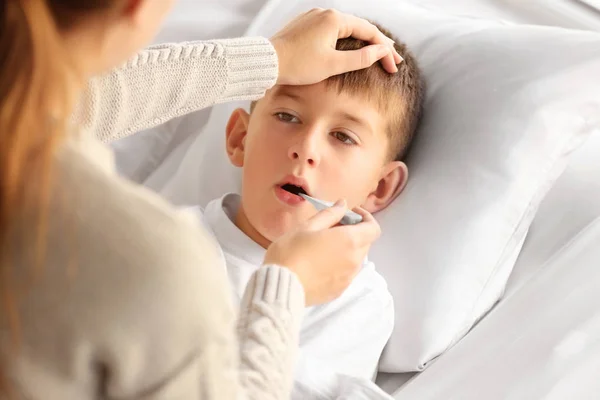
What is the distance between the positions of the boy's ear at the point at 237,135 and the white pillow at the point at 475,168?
0.26m

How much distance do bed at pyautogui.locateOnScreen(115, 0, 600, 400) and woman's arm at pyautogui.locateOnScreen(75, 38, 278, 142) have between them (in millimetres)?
462

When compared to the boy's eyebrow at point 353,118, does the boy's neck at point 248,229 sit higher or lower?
lower

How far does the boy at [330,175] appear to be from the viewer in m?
1.12

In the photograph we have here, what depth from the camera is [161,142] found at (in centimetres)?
155

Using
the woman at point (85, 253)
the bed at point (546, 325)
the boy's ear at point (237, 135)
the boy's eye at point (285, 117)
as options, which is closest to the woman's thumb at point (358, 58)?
the boy's eye at point (285, 117)

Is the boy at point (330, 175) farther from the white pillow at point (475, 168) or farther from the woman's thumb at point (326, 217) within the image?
the woman's thumb at point (326, 217)

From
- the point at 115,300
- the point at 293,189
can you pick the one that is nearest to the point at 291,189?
the point at 293,189

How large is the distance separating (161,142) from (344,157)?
0.53 meters

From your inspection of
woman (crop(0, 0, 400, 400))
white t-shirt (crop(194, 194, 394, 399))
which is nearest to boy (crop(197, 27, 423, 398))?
white t-shirt (crop(194, 194, 394, 399))

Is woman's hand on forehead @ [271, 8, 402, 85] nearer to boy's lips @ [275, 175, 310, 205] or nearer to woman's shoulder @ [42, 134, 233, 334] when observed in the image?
boy's lips @ [275, 175, 310, 205]

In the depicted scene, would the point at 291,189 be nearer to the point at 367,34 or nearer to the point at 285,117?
the point at 285,117

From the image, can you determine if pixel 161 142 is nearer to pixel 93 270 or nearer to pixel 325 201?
pixel 325 201

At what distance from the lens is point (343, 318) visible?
112 cm

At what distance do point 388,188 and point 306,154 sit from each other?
0.19 meters
